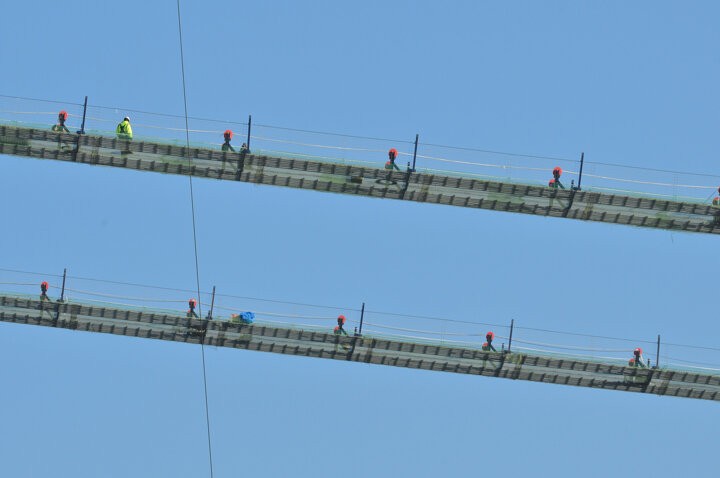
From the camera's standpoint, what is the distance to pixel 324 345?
→ 3964 inches

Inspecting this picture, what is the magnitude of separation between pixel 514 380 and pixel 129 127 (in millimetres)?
21611

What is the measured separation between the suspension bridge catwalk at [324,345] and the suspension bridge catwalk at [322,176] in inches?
267

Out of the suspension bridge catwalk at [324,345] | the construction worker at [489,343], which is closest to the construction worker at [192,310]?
the suspension bridge catwalk at [324,345]

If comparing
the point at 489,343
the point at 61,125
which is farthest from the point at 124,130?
the point at 489,343

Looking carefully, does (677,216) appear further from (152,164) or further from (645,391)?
(152,164)

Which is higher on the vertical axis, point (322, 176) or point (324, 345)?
point (322, 176)

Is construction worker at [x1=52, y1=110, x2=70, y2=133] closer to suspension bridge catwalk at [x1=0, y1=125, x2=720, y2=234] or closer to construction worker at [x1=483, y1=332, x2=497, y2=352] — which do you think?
suspension bridge catwalk at [x1=0, y1=125, x2=720, y2=234]

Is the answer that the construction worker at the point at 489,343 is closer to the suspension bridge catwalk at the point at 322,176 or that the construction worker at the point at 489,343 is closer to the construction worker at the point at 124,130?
the suspension bridge catwalk at the point at 322,176

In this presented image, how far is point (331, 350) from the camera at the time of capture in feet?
330

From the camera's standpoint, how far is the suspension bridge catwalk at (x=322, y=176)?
325 feet

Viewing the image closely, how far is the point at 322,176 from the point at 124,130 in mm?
9378

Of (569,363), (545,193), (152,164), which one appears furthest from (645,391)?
(152,164)

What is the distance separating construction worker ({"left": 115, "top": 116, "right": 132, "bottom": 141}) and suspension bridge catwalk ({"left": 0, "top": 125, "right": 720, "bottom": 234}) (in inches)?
11.0

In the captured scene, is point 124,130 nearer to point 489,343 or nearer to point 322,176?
point 322,176
